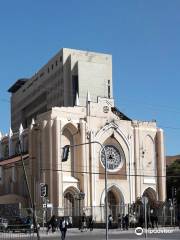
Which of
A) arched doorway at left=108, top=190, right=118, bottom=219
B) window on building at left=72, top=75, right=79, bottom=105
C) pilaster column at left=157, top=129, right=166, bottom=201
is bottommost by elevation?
arched doorway at left=108, top=190, right=118, bottom=219

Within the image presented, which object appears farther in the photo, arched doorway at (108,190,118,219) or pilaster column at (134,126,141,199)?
pilaster column at (134,126,141,199)

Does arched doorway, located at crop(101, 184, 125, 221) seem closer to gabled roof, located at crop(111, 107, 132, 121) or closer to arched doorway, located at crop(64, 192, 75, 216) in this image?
arched doorway, located at crop(64, 192, 75, 216)

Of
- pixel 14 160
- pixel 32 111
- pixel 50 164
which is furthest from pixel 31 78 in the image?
pixel 50 164

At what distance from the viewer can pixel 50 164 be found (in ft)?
221

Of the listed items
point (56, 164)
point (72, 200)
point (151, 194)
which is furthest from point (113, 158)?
point (56, 164)

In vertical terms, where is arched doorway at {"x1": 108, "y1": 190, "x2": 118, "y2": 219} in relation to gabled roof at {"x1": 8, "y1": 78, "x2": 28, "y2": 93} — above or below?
below

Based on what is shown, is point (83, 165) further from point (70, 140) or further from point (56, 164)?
point (56, 164)

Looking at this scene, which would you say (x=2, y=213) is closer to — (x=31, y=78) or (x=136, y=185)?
(x=136, y=185)

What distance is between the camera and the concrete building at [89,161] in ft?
222

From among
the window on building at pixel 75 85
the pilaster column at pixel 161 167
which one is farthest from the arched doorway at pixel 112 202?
the window on building at pixel 75 85

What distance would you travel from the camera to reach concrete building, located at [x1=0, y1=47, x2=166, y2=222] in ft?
222

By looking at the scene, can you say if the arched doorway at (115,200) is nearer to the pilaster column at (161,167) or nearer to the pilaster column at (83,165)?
the pilaster column at (83,165)

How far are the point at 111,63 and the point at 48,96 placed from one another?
19.2 meters

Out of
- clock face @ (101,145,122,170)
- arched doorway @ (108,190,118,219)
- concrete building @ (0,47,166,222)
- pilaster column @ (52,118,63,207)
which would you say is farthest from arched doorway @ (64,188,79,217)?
clock face @ (101,145,122,170)
